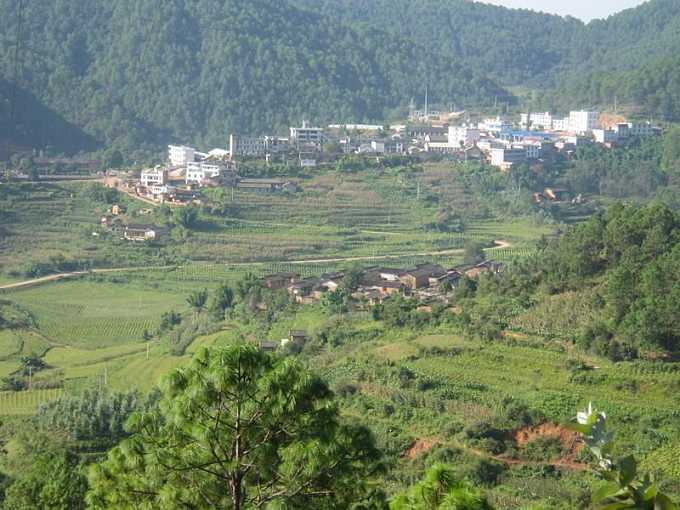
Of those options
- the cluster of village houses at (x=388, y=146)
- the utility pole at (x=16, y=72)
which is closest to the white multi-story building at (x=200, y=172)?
the cluster of village houses at (x=388, y=146)

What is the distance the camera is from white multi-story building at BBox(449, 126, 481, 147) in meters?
39.8

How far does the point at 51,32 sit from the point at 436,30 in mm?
32943

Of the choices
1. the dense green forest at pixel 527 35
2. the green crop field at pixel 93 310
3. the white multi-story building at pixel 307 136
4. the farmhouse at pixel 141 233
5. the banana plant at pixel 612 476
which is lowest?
the green crop field at pixel 93 310

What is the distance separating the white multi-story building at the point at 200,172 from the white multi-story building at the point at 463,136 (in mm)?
10082

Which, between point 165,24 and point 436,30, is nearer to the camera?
point 165,24

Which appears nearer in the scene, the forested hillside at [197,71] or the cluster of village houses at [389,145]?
the cluster of village houses at [389,145]

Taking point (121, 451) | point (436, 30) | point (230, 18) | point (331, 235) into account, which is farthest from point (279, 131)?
point (121, 451)

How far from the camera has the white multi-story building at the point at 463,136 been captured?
131ft

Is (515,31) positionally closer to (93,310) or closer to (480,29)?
(480,29)

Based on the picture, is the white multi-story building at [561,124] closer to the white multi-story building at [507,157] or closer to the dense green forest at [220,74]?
the dense green forest at [220,74]

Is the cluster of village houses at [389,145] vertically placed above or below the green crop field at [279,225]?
above

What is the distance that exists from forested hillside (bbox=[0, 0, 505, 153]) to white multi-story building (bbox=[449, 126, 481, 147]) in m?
11.6

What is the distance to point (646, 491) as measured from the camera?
2713 millimetres

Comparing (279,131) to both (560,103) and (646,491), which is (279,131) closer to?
(560,103)
